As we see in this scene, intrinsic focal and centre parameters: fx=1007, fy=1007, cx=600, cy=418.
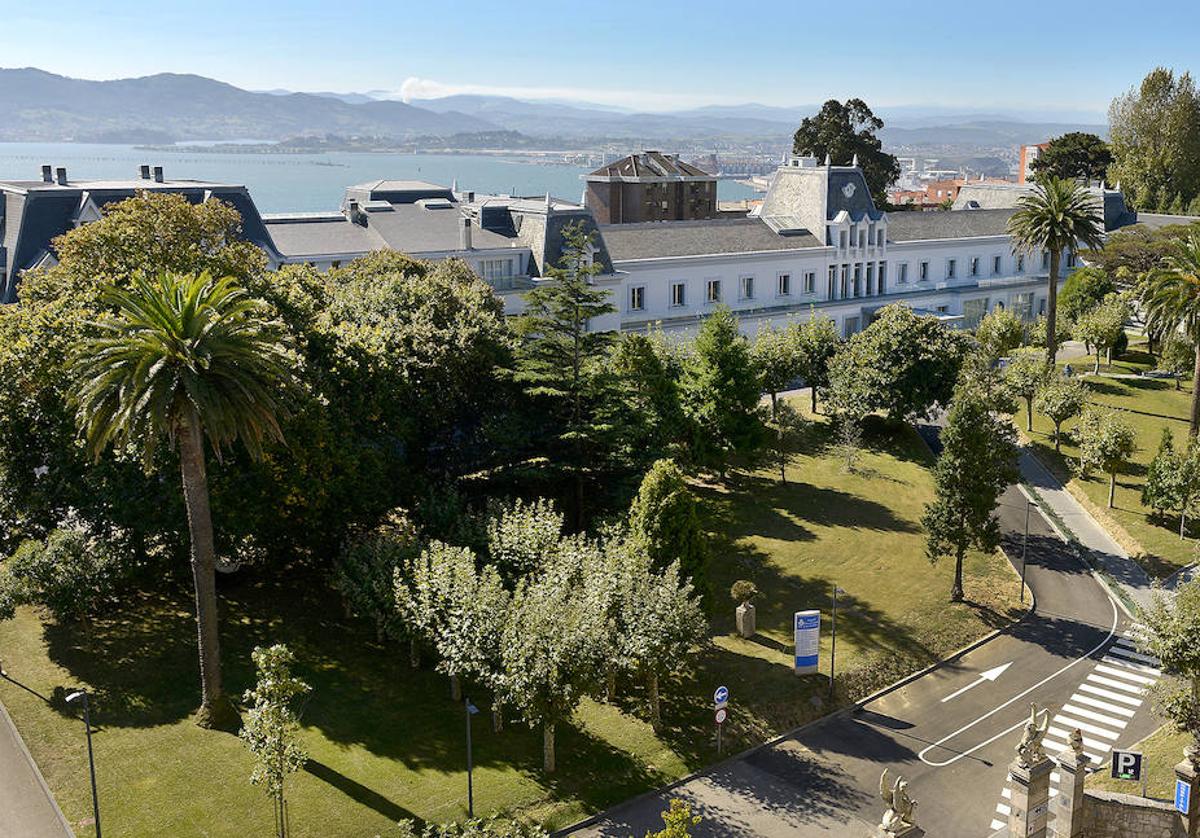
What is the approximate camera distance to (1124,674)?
3847 cm

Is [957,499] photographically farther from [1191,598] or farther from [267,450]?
[267,450]

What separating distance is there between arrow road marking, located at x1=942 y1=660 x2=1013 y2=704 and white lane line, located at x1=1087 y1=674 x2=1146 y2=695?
2.95 metres

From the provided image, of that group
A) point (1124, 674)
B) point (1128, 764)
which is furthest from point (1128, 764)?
point (1124, 674)

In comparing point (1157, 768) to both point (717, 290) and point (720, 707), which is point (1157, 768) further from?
point (717, 290)

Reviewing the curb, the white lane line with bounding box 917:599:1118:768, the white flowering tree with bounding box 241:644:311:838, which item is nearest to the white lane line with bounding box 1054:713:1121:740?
the white lane line with bounding box 917:599:1118:768

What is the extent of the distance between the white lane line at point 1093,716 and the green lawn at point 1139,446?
1397 cm

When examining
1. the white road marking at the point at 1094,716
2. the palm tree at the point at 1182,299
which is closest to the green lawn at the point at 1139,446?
the palm tree at the point at 1182,299

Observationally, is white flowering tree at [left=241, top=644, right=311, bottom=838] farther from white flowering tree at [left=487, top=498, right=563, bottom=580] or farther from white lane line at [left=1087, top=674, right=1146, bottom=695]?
white lane line at [left=1087, top=674, right=1146, bottom=695]

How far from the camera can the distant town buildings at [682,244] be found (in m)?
71.7

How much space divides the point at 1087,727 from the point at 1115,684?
12.7 ft

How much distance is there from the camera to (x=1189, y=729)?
98.0 feet

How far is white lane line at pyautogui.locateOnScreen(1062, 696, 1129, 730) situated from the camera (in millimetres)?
35000

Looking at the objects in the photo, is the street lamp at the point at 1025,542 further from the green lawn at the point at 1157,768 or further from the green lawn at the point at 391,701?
the green lawn at the point at 1157,768

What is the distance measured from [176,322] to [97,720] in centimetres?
1347
